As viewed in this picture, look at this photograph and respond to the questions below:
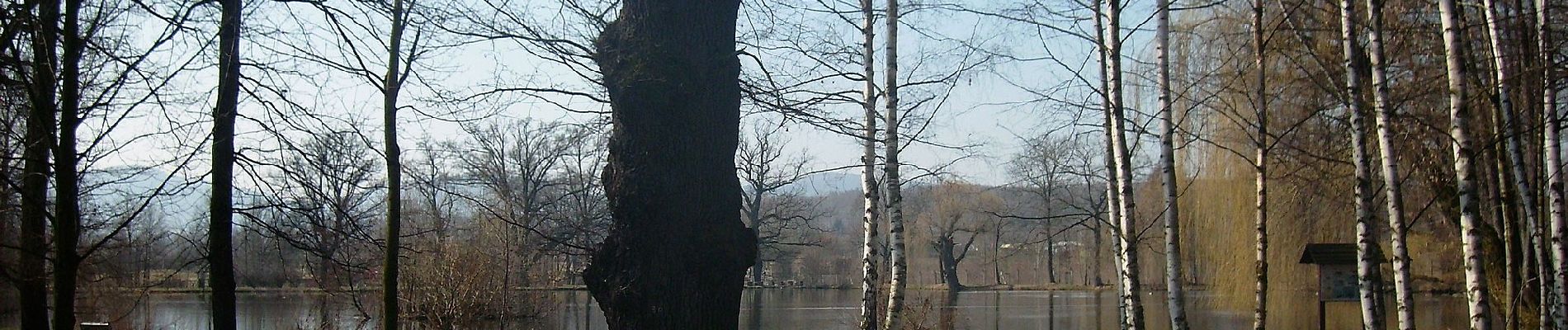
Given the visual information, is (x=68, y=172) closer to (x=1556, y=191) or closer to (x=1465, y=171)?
(x=1465, y=171)

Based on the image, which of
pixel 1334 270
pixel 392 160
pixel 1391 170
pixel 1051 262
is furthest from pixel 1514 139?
pixel 1051 262

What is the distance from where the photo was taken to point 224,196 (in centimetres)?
736

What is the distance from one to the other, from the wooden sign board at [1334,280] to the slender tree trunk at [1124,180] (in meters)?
3.56

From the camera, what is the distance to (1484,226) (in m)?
11.6

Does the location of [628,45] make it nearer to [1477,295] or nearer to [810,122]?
[810,122]

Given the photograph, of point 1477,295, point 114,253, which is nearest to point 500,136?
point 114,253

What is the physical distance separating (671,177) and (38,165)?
15.0 feet

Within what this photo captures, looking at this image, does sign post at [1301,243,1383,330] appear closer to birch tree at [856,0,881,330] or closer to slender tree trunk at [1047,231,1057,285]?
birch tree at [856,0,881,330]

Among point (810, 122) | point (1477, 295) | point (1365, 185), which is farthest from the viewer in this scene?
point (1365, 185)

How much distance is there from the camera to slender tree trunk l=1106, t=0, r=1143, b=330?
1002 centimetres

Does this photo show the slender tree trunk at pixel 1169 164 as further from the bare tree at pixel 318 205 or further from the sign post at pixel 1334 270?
the bare tree at pixel 318 205

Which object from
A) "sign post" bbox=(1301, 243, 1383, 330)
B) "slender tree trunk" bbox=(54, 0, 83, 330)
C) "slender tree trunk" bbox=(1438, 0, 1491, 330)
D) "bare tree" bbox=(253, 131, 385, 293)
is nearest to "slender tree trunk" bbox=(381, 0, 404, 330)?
"bare tree" bbox=(253, 131, 385, 293)

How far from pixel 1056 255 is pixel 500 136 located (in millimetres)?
30739

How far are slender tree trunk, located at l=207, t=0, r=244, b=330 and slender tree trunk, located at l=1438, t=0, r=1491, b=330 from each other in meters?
7.89
